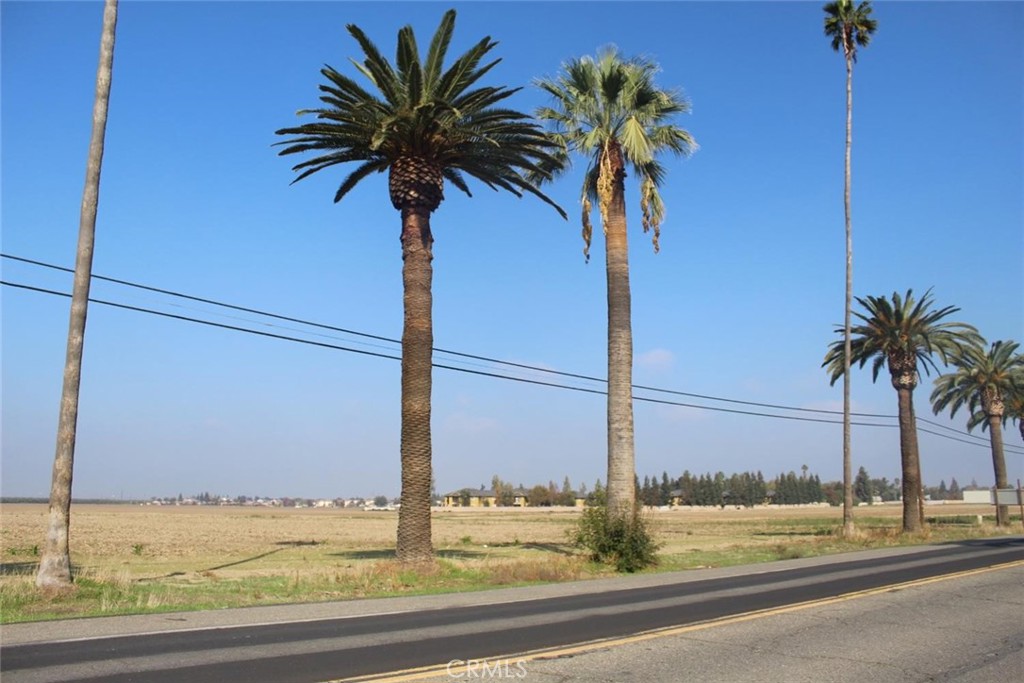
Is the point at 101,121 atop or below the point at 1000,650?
atop

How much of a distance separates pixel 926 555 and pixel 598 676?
2241 cm

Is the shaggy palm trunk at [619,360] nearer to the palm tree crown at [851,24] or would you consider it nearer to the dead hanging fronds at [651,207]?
the dead hanging fronds at [651,207]

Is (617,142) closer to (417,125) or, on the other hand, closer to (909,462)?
(417,125)

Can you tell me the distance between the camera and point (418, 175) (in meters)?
22.2

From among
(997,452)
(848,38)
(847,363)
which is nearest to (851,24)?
(848,38)

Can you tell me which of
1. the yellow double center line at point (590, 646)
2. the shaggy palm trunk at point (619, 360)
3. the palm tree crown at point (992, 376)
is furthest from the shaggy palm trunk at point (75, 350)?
the palm tree crown at point (992, 376)

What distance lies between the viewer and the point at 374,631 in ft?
37.0

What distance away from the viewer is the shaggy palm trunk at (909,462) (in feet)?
137

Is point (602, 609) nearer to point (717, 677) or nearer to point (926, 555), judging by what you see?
point (717, 677)

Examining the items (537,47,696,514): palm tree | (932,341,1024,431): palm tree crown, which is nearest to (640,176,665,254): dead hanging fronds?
(537,47,696,514): palm tree

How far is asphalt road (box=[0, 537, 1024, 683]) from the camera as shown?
854 centimetres

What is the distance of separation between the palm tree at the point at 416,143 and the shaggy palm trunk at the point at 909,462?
1114 inches

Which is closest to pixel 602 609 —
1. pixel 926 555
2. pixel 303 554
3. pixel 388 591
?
pixel 388 591

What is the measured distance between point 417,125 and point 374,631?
→ 559 inches
